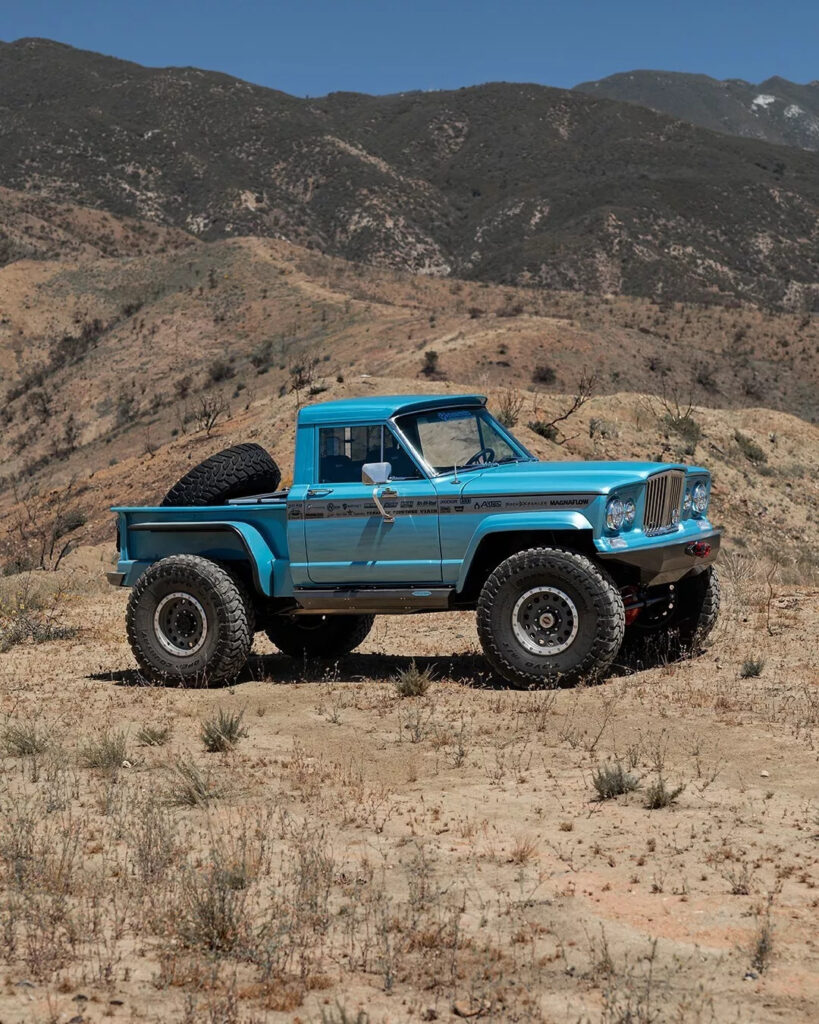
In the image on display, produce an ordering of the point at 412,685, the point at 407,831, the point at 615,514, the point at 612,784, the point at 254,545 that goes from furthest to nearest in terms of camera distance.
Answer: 1. the point at 254,545
2. the point at 412,685
3. the point at 615,514
4. the point at 612,784
5. the point at 407,831

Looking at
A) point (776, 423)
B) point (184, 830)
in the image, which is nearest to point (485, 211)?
point (776, 423)

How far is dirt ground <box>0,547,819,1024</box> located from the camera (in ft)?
14.9

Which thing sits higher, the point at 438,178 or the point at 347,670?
the point at 438,178

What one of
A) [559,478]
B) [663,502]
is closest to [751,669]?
[663,502]

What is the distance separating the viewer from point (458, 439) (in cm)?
1038

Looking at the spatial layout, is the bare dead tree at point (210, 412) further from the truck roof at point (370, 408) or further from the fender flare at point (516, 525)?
the fender flare at point (516, 525)

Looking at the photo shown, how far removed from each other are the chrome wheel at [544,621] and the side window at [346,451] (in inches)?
66.6

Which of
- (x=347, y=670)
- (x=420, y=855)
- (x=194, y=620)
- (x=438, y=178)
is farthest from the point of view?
(x=438, y=178)

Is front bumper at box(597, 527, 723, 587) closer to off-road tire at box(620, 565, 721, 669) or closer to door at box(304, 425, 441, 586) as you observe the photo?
off-road tire at box(620, 565, 721, 669)

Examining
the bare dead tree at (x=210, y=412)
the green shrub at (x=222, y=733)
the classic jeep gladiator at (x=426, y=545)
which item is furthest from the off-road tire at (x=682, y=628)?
the bare dead tree at (x=210, y=412)

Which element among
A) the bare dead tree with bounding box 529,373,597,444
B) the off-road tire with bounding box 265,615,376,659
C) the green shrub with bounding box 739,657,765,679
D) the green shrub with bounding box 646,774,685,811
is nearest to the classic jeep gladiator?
the off-road tire with bounding box 265,615,376,659

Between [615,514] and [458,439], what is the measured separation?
167 cm

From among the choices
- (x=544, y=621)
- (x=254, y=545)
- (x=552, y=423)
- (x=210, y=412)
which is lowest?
(x=544, y=621)

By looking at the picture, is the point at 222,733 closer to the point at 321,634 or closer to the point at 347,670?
the point at 347,670
